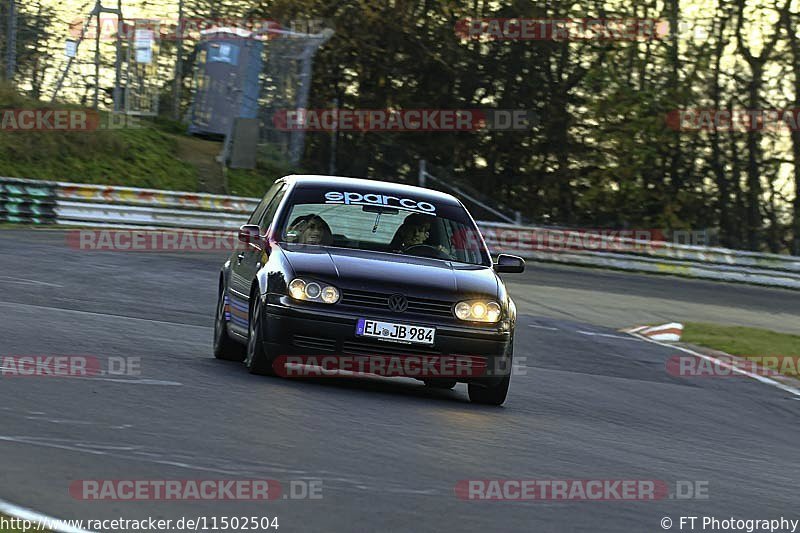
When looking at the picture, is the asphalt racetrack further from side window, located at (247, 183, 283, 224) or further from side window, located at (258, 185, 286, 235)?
side window, located at (247, 183, 283, 224)

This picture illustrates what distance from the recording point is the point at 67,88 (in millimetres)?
37000

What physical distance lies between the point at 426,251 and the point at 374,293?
45.0 inches

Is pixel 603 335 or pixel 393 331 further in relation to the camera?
pixel 603 335

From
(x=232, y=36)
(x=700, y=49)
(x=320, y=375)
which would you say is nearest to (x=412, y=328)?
(x=320, y=375)

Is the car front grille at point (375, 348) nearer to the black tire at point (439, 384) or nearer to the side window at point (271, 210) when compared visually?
the black tire at point (439, 384)

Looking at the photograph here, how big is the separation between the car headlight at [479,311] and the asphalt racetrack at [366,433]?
641 millimetres

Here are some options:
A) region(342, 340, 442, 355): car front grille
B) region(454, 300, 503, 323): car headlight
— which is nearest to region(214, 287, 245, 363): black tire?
region(342, 340, 442, 355): car front grille

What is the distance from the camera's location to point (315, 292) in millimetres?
10289

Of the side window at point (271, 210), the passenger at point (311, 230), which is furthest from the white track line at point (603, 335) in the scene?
the passenger at point (311, 230)

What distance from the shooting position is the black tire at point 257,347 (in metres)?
10.5

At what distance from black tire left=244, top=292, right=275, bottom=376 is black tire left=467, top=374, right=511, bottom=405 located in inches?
57.7

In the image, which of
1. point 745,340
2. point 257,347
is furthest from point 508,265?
point 745,340

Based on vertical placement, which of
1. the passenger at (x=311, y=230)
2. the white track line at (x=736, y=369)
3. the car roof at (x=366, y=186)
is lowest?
the white track line at (x=736, y=369)

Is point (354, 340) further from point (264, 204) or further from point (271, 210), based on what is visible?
point (264, 204)
